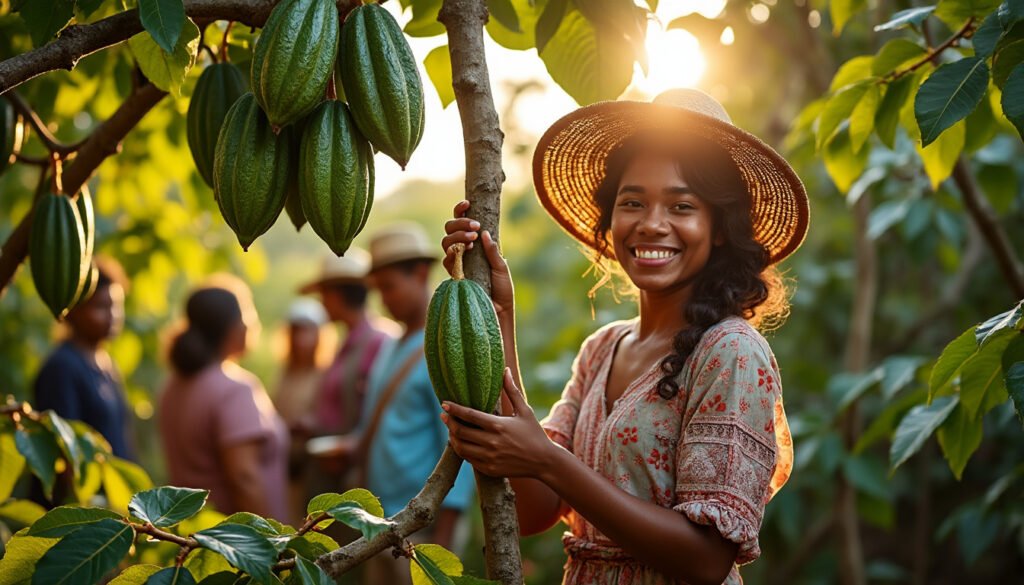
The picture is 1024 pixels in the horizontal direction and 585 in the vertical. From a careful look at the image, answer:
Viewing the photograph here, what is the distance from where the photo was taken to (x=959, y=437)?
6.34ft

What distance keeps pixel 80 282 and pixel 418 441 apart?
214cm

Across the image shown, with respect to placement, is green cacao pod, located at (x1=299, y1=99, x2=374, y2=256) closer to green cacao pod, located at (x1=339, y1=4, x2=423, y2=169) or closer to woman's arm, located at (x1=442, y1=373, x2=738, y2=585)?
green cacao pod, located at (x1=339, y1=4, x2=423, y2=169)

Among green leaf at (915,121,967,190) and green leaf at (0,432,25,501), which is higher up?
green leaf at (915,121,967,190)

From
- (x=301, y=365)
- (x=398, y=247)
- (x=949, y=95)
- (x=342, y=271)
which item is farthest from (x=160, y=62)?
(x=301, y=365)

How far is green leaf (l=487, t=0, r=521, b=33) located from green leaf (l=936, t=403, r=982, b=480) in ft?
3.33

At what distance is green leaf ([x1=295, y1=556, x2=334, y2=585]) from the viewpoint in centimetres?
122

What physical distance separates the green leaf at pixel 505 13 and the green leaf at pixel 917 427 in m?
1.01

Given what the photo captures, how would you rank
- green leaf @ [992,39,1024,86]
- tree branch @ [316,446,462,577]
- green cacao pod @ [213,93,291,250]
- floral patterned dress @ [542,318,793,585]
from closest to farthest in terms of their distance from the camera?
tree branch @ [316,446,462,577], green cacao pod @ [213,93,291,250], green leaf @ [992,39,1024,86], floral patterned dress @ [542,318,793,585]

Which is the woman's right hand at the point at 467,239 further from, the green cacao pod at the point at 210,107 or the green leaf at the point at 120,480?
the green leaf at the point at 120,480

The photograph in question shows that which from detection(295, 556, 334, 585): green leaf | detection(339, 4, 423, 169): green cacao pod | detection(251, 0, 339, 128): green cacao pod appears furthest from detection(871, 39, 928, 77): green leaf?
detection(295, 556, 334, 585): green leaf

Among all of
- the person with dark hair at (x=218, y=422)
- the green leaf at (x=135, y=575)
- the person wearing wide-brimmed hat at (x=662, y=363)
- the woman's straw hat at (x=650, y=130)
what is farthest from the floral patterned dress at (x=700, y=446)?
the person with dark hair at (x=218, y=422)

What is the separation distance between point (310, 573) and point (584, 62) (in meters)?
0.97

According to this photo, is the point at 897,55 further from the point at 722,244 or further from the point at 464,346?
the point at 464,346

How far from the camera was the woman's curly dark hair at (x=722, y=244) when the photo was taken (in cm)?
180
